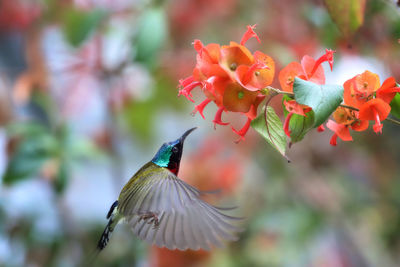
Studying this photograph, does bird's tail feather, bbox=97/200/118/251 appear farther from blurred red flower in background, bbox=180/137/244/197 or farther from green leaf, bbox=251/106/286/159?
blurred red flower in background, bbox=180/137/244/197

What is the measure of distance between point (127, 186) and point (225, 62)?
0.30m

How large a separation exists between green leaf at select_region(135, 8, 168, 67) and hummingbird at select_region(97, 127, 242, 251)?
347 mm

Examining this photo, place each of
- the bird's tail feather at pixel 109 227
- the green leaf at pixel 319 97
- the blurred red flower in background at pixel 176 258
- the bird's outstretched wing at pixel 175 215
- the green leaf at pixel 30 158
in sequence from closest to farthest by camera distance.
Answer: the green leaf at pixel 319 97, the bird's outstretched wing at pixel 175 215, the bird's tail feather at pixel 109 227, the green leaf at pixel 30 158, the blurred red flower in background at pixel 176 258

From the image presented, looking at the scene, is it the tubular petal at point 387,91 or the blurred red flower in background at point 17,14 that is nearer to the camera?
the tubular petal at point 387,91

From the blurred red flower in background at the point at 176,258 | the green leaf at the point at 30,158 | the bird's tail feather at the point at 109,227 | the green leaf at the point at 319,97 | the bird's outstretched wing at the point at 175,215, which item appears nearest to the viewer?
the green leaf at the point at 319,97

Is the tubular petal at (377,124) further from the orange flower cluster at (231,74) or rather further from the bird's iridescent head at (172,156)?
the bird's iridescent head at (172,156)

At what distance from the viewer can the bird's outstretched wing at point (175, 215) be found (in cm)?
52

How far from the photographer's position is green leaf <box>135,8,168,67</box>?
Result: 936mm

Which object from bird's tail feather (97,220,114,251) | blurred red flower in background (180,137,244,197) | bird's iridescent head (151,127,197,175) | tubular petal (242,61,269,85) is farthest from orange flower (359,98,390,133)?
blurred red flower in background (180,137,244,197)

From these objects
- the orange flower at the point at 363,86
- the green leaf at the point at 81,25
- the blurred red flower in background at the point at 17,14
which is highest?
the blurred red flower in background at the point at 17,14

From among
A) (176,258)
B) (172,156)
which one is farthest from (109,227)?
(176,258)

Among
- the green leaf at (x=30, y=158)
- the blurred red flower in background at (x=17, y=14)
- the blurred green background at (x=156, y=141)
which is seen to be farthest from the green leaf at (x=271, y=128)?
the blurred red flower in background at (x=17, y=14)

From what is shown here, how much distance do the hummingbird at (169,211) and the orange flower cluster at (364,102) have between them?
15 cm

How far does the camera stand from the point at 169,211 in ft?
1.77
